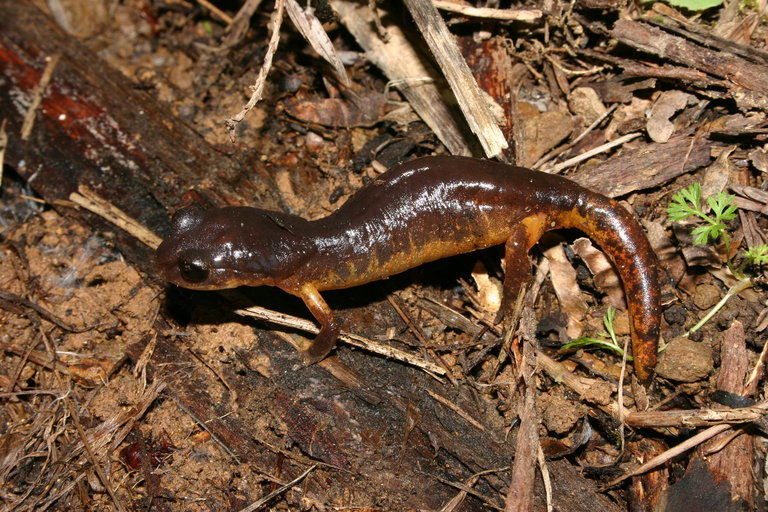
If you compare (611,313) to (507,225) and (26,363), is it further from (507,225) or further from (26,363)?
(26,363)

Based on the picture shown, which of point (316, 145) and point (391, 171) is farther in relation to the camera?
point (316, 145)

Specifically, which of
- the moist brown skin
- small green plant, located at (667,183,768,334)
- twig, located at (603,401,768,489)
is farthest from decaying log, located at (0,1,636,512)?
small green plant, located at (667,183,768,334)

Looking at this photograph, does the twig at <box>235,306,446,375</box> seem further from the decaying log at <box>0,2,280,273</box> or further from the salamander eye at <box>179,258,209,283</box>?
the decaying log at <box>0,2,280,273</box>

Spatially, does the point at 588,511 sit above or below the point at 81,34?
below

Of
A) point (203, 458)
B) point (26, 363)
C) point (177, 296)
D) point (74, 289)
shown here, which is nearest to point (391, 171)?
point (177, 296)

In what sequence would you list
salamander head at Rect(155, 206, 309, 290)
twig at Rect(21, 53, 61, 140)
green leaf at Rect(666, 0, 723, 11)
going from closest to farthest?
salamander head at Rect(155, 206, 309, 290) < green leaf at Rect(666, 0, 723, 11) < twig at Rect(21, 53, 61, 140)

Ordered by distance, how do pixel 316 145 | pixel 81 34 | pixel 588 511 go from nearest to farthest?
pixel 588 511, pixel 316 145, pixel 81 34

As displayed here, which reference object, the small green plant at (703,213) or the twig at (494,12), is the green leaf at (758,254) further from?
the twig at (494,12)
